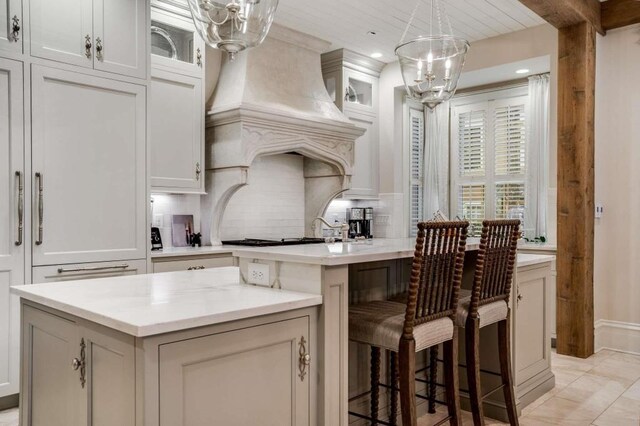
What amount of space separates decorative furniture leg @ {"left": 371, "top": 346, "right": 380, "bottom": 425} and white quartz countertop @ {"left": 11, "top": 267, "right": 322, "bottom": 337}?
78 cm

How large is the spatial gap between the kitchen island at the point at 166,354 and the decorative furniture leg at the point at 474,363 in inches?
40.1

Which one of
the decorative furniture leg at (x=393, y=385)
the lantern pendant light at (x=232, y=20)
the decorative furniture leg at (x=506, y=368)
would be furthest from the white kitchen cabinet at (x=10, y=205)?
the decorative furniture leg at (x=506, y=368)

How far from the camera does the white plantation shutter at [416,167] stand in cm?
617

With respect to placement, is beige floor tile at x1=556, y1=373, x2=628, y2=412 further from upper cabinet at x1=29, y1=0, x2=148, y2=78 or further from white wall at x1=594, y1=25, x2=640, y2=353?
upper cabinet at x1=29, y1=0, x2=148, y2=78

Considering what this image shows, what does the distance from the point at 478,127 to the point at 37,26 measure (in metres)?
4.54

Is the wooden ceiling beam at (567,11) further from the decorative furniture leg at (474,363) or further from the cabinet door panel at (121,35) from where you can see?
the cabinet door panel at (121,35)

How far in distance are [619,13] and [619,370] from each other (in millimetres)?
2882

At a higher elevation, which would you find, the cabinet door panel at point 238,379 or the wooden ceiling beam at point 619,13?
the wooden ceiling beam at point 619,13

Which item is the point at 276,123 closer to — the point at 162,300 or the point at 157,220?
the point at 157,220

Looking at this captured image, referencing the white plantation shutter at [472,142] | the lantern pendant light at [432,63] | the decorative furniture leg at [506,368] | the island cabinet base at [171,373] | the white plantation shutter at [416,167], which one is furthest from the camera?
the white plantation shutter at [416,167]

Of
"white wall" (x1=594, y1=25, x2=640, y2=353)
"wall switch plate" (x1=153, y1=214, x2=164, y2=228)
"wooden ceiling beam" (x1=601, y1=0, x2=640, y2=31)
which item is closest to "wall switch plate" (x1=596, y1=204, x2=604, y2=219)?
"white wall" (x1=594, y1=25, x2=640, y2=353)

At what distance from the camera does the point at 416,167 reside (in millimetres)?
6266

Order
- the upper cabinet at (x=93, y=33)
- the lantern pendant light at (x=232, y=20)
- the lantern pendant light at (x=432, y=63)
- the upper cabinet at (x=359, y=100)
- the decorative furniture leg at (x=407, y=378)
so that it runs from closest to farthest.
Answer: the lantern pendant light at (x=232, y=20) < the decorative furniture leg at (x=407, y=378) < the lantern pendant light at (x=432, y=63) < the upper cabinet at (x=93, y=33) < the upper cabinet at (x=359, y=100)

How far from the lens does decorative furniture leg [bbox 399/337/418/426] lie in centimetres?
212
